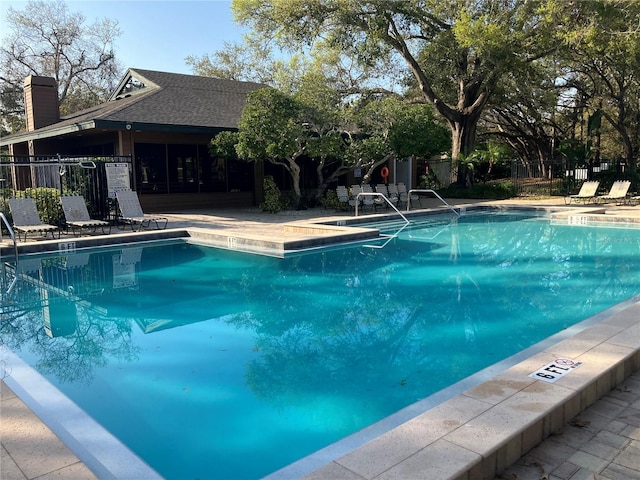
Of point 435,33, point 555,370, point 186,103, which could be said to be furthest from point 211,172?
point 555,370

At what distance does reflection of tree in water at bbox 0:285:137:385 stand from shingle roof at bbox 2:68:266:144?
9491mm

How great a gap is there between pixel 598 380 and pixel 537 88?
24136mm

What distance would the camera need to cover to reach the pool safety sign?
3.46 meters

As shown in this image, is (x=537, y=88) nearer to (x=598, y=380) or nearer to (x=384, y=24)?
(x=384, y=24)

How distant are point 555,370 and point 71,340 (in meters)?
4.80

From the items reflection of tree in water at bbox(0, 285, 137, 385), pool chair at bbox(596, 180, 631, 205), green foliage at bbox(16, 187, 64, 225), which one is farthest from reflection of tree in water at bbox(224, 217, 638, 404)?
pool chair at bbox(596, 180, 631, 205)

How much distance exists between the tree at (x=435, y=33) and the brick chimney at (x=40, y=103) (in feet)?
26.5

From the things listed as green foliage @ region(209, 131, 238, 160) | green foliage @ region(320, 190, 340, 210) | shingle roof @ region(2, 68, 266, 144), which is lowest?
green foliage @ region(320, 190, 340, 210)

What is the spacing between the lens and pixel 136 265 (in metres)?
9.70

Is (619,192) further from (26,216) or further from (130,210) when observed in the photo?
(26,216)

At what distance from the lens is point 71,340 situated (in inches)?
224

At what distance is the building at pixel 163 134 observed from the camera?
635 inches

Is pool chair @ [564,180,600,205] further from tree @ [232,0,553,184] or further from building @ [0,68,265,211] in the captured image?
building @ [0,68,265,211]

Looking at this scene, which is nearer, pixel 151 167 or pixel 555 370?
pixel 555 370
